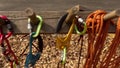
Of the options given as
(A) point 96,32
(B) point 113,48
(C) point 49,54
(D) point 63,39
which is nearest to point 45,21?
(D) point 63,39

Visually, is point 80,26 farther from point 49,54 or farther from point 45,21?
point 49,54

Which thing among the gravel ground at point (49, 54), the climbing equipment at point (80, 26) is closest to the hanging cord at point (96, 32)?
the climbing equipment at point (80, 26)

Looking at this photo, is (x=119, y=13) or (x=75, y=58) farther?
(x=75, y=58)

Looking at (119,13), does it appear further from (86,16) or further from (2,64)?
(2,64)

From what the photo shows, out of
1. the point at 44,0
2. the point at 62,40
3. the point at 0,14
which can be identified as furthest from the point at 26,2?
the point at 62,40

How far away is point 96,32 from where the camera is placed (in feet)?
4.63

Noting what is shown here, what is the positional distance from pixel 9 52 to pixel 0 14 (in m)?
0.18

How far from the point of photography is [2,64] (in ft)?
11.0

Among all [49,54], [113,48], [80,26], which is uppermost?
[80,26]

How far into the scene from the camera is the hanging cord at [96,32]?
54.6 inches

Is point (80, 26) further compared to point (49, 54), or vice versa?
point (49, 54)

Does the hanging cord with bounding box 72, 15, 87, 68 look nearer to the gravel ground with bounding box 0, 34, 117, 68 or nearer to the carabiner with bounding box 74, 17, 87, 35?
the carabiner with bounding box 74, 17, 87, 35

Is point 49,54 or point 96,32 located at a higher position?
point 96,32

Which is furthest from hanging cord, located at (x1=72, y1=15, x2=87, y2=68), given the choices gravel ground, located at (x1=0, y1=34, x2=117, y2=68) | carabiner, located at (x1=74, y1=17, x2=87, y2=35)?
gravel ground, located at (x1=0, y1=34, x2=117, y2=68)
